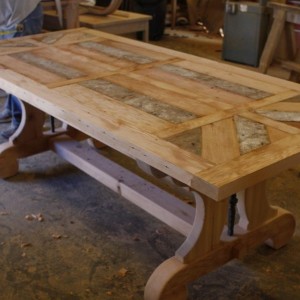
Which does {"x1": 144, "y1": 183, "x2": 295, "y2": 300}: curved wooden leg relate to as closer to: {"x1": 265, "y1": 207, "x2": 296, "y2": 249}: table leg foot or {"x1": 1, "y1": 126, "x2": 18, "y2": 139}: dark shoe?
{"x1": 265, "y1": 207, "x2": 296, "y2": 249}: table leg foot

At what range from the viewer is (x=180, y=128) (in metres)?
1.48

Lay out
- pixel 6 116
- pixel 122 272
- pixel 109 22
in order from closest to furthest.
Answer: pixel 122 272, pixel 6 116, pixel 109 22

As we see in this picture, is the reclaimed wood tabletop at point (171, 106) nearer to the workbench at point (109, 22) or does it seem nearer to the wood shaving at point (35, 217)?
the wood shaving at point (35, 217)

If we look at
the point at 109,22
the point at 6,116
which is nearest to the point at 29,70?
the point at 6,116

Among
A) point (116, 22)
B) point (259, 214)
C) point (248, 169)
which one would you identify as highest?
point (248, 169)

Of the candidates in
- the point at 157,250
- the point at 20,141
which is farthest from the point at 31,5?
the point at 157,250

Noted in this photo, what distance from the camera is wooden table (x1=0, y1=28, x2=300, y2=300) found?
4.36 feet

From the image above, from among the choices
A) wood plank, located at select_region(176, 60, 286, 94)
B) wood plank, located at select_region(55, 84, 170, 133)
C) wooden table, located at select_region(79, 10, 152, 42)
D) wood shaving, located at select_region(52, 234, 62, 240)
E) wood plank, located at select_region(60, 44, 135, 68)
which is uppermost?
wood plank, located at select_region(176, 60, 286, 94)

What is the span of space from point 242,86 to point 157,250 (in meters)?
0.72

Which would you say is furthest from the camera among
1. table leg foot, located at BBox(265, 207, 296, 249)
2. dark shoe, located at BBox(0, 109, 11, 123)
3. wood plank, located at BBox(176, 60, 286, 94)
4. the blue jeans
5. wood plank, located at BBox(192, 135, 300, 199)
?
dark shoe, located at BBox(0, 109, 11, 123)

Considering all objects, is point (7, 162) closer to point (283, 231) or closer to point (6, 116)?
point (6, 116)

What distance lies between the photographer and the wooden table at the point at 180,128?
52.3 inches

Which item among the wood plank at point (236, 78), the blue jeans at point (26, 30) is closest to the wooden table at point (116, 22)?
the blue jeans at point (26, 30)

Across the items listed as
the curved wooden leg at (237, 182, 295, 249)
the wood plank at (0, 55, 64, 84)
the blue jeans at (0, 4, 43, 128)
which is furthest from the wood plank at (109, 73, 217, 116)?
the blue jeans at (0, 4, 43, 128)
